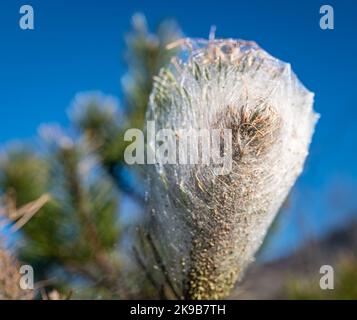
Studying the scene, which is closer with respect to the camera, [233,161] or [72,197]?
[233,161]

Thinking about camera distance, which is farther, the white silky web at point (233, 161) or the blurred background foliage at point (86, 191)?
the blurred background foliage at point (86, 191)

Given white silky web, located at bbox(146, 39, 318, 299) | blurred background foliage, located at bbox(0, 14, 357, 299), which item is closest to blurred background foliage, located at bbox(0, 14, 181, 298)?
blurred background foliage, located at bbox(0, 14, 357, 299)

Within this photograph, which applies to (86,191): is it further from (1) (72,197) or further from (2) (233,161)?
(2) (233,161)

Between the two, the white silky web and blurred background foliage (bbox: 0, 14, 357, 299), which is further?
blurred background foliage (bbox: 0, 14, 357, 299)

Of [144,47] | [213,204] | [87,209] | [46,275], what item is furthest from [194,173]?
[144,47]

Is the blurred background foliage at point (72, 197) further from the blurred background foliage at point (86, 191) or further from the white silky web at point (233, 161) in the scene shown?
the white silky web at point (233, 161)

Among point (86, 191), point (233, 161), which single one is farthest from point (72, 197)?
point (233, 161)

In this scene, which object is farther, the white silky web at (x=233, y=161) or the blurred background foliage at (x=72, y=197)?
the blurred background foliage at (x=72, y=197)

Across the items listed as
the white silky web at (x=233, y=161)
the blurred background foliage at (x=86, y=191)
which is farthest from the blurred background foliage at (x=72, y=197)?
the white silky web at (x=233, y=161)

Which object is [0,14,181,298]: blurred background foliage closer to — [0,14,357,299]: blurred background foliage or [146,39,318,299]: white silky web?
[0,14,357,299]: blurred background foliage

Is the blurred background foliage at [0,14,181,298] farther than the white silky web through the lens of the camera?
Yes

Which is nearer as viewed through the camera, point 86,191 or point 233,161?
point 233,161
